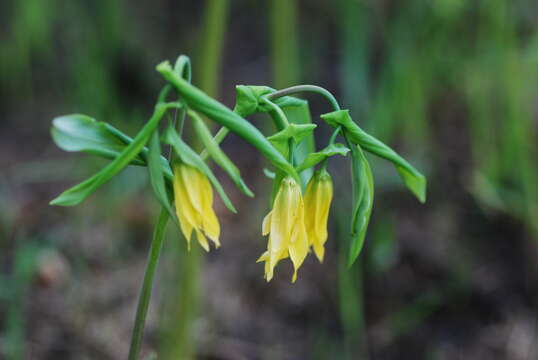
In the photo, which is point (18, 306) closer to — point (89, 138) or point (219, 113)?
point (89, 138)

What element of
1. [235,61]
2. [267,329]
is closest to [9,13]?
[235,61]

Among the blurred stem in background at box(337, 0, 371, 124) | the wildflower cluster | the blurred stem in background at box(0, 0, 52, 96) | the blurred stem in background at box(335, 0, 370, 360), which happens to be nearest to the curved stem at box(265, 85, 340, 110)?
the wildflower cluster

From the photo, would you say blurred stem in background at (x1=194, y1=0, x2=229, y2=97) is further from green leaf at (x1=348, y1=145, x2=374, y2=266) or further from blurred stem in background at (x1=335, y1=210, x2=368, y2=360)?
blurred stem in background at (x1=335, y1=210, x2=368, y2=360)

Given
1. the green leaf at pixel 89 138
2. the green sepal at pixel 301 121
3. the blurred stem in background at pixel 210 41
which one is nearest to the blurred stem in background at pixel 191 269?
the blurred stem in background at pixel 210 41

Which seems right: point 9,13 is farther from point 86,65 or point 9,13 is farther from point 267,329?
point 267,329

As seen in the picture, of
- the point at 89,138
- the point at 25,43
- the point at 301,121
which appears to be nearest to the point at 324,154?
the point at 301,121

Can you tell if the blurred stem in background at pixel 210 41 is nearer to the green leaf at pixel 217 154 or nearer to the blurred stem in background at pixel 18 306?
the green leaf at pixel 217 154

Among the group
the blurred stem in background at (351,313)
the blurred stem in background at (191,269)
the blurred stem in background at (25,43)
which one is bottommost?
the blurred stem in background at (351,313)
